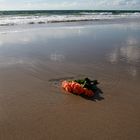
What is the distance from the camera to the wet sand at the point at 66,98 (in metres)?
4.96

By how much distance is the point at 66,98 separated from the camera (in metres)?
6.43

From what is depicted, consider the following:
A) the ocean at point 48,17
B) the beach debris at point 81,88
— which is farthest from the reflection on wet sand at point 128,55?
the ocean at point 48,17

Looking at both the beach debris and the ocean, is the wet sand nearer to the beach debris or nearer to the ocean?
the beach debris

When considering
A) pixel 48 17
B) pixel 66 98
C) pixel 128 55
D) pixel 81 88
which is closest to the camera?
pixel 66 98

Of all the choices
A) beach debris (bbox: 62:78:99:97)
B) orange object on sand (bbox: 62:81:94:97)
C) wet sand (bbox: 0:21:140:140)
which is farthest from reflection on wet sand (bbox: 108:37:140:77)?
orange object on sand (bbox: 62:81:94:97)

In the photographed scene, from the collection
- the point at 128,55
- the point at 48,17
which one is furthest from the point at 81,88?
the point at 48,17

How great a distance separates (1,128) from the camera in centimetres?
505

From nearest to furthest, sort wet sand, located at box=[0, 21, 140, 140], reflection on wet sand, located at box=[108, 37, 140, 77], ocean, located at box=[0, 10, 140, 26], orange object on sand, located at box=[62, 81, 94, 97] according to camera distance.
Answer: wet sand, located at box=[0, 21, 140, 140] < orange object on sand, located at box=[62, 81, 94, 97] < reflection on wet sand, located at box=[108, 37, 140, 77] < ocean, located at box=[0, 10, 140, 26]

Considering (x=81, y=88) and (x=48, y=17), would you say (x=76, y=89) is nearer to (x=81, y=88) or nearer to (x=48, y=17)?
(x=81, y=88)

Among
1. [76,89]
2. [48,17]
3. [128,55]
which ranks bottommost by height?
[48,17]

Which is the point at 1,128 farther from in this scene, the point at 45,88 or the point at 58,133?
the point at 45,88

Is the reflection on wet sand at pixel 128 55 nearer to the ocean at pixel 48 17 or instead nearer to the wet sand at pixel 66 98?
the wet sand at pixel 66 98

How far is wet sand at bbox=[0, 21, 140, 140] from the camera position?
195 inches

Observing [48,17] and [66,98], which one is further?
[48,17]
